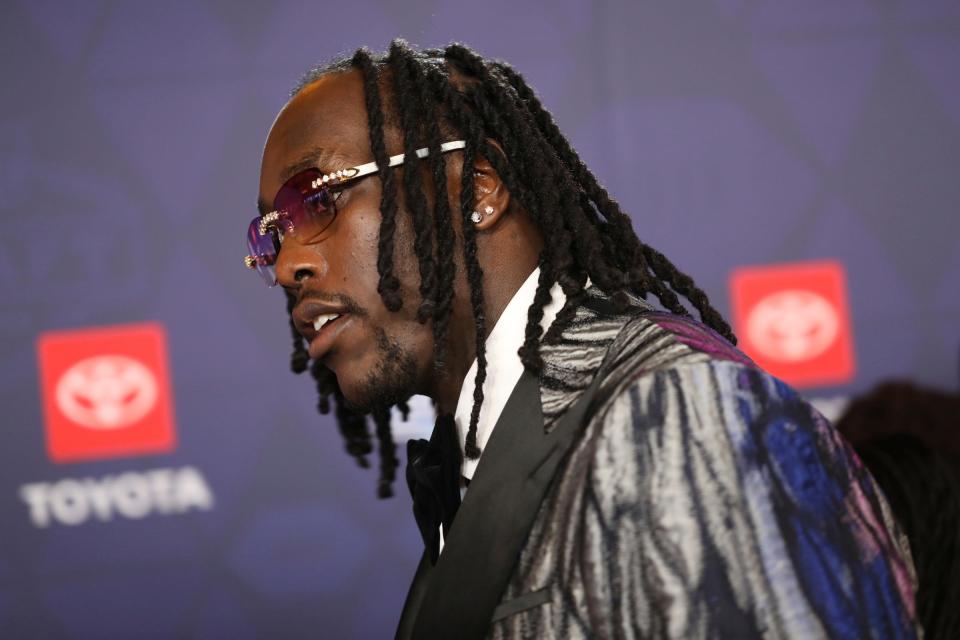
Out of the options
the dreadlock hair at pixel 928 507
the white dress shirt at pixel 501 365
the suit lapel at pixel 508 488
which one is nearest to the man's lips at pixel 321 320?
the white dress shirt at pixel 501 365

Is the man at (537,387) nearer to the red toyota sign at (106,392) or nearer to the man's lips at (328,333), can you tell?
the man's lips at (328,333)

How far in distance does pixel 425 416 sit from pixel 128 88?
1364 mm

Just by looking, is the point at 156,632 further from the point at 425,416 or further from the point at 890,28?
the point at 890,28

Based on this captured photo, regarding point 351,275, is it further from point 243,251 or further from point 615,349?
point 243,251

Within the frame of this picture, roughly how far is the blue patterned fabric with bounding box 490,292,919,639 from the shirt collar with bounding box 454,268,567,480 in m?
0.24

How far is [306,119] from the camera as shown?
5.17 ft

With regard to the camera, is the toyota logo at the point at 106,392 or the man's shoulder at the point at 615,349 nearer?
the man's shoulder at the point at 615,349

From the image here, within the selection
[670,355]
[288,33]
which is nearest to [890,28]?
[288,33]

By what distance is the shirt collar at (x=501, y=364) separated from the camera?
4.56 ft

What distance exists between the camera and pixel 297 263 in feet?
5.08

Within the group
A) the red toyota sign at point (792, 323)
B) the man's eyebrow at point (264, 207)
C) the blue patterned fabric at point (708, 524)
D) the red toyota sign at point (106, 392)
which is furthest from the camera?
the red toyota sign at point (792, 323)

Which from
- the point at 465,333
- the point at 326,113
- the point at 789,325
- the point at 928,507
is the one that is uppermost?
the point at 326,113

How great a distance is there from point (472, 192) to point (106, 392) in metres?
2.00

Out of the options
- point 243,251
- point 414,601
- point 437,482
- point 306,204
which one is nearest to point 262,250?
point 306,204
